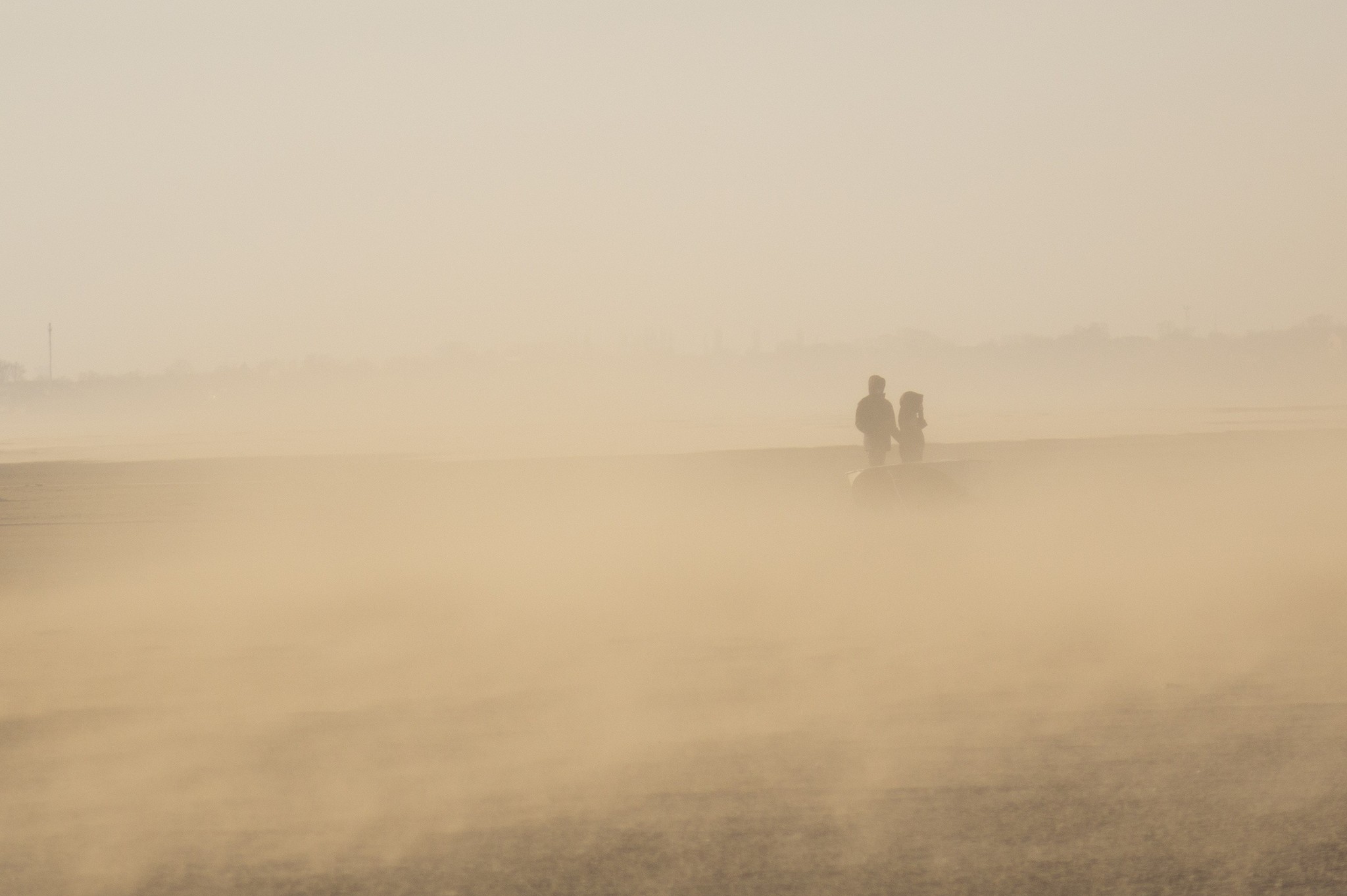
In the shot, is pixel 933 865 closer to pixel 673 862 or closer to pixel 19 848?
pixel 673 862

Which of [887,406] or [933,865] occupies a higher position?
[887,406]

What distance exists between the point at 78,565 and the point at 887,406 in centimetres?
1052

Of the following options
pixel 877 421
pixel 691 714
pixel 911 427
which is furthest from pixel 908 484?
pixel 691 714

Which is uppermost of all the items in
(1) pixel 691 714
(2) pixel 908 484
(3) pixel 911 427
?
(3) pixel 911 427

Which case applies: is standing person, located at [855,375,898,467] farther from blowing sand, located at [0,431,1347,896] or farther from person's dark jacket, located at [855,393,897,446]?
blowing sand, located at [0,431,1347,896]

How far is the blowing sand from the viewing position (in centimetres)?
544

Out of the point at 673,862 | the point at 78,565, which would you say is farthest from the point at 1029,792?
the point at 78,565

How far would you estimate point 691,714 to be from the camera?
7.80 meters

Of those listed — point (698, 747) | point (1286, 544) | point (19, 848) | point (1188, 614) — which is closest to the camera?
point (19, 848)

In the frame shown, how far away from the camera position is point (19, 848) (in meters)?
5.72

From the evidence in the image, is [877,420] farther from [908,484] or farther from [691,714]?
[691,714]

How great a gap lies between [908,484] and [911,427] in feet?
5.43

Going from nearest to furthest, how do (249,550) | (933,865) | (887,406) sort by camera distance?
1. (933,865)
2. (249,550)
3. (887,406)

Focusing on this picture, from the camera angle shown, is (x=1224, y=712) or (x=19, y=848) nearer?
(x=19, y=848)
